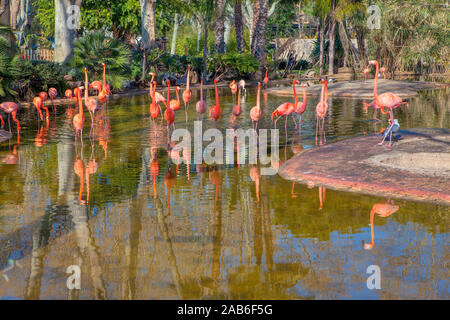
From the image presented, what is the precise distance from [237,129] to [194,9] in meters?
25.2

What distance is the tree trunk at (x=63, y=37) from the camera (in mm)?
23859

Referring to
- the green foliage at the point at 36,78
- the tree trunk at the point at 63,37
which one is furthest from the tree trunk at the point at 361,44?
the green foliage at the point at 36,78

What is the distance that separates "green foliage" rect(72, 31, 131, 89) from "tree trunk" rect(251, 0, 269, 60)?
1268 cm

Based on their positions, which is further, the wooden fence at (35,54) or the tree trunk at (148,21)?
the tree trunk at (148,21)

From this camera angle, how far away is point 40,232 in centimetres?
576

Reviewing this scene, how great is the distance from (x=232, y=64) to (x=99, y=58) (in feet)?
40.3

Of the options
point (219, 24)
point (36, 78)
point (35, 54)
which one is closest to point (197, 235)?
point (36, 78)

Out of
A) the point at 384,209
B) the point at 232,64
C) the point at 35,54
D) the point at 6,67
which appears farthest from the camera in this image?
the point at 232,64

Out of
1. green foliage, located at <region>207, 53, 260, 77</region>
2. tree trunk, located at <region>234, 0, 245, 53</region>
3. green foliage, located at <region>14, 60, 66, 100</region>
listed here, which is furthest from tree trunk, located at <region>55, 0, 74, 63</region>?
tree trunk, located at <region>234, 0, 245, 53</region>

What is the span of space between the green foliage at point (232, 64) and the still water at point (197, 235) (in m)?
24.0

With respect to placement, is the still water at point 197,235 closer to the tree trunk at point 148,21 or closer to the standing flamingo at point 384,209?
the standing flamingo at point 384,209

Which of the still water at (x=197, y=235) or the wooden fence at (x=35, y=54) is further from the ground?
the wooden fence at (x=35, y=54)

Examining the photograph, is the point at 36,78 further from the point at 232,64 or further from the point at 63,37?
the point at 232,64

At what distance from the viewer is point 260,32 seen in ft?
114
